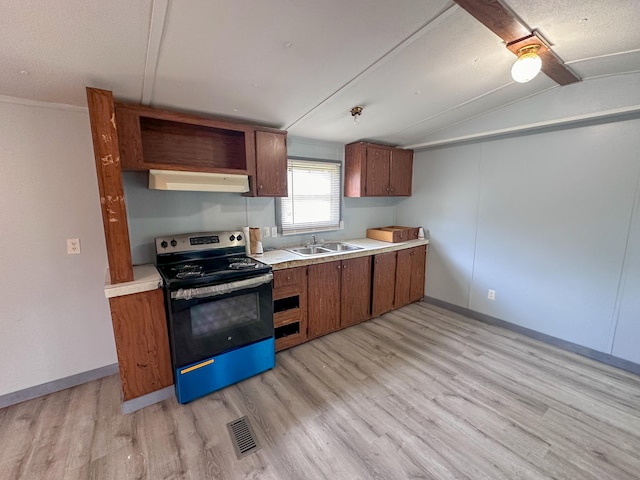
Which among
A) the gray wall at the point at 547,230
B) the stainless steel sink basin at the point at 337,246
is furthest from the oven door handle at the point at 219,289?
the gray wall at the point at 547,230

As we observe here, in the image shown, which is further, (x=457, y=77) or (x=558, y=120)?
(x=558, y=120)

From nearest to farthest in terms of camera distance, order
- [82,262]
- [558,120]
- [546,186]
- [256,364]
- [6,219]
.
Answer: [6,219]
[82,262]
[256,364]
[558,120]
[546,186]

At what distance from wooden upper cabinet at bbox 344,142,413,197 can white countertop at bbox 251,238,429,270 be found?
0.64 metres

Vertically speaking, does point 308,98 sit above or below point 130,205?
above

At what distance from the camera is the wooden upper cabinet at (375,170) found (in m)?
3.38

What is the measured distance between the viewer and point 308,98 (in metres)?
2.15

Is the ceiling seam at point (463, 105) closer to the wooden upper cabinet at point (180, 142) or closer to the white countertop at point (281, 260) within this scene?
the white countertop at point (281, 260)

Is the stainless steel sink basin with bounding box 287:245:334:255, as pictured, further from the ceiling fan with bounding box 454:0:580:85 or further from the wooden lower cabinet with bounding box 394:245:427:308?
the ceiling fan with bounding box 454:0:580:85

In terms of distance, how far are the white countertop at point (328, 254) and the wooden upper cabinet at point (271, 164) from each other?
24.4 inches

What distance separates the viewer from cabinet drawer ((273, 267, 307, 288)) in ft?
8.09

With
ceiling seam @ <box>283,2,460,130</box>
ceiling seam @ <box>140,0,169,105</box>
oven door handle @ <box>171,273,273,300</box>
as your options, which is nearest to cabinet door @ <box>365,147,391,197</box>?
ceiling seam @ <box>283,2,460,130</box>

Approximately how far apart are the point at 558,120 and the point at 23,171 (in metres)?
4.34

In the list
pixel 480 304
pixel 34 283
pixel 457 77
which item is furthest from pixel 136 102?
pixel 480 304

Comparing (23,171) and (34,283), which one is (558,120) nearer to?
(23,171)
